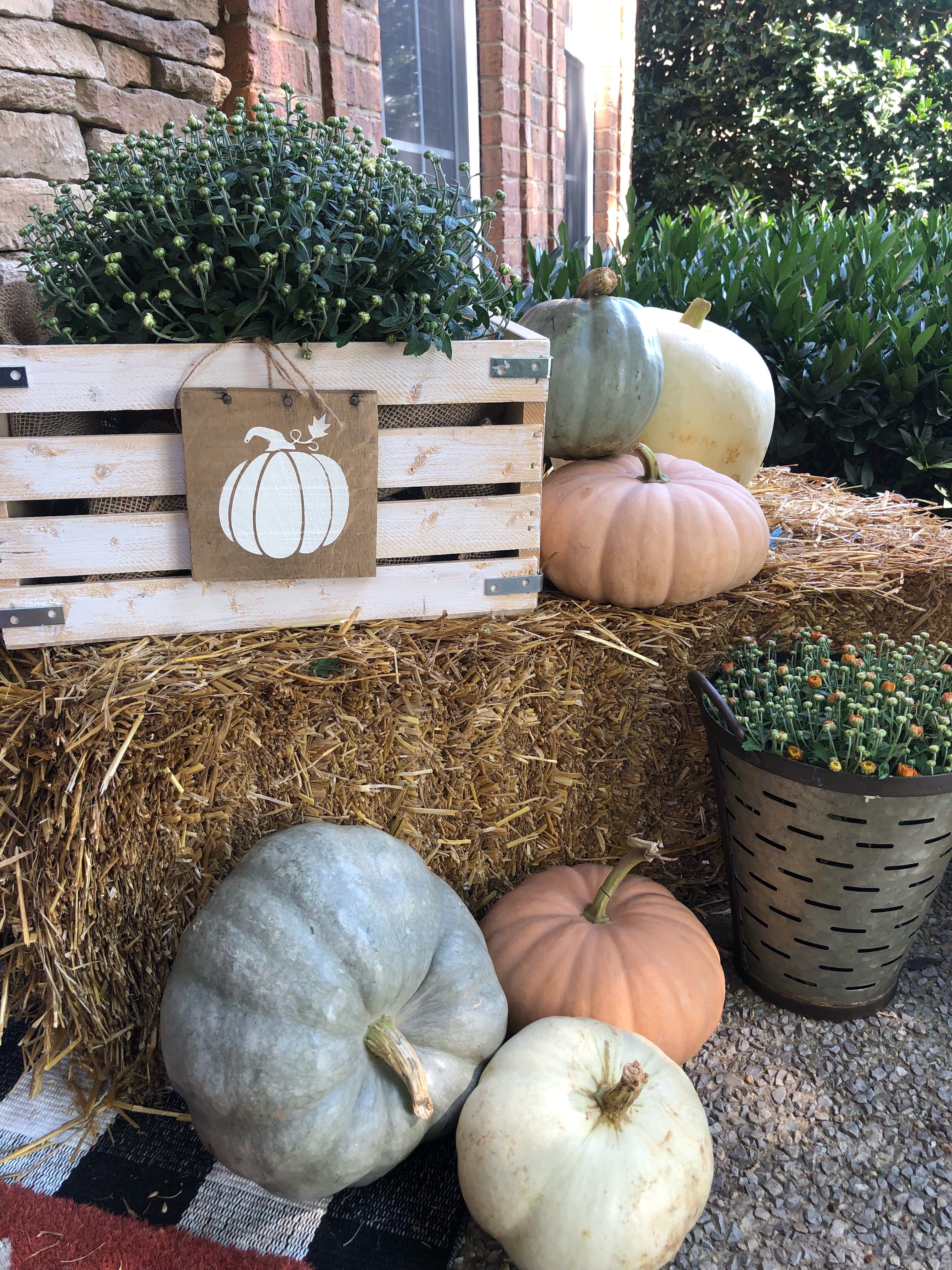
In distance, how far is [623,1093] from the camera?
133 centimetres

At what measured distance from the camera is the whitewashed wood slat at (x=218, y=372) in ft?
4.84

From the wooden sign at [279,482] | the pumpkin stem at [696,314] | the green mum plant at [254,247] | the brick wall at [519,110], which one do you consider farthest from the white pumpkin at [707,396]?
the brick wall at [519,110]

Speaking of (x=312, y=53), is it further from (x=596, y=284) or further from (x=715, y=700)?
(x=715, y=700)

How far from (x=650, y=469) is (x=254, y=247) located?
95 centimetres

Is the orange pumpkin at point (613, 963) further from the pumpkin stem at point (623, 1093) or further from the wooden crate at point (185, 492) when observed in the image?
the wooden crate at point (185, 492)

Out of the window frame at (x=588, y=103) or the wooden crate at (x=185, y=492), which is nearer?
the wooden crate at (x=185, y=492)

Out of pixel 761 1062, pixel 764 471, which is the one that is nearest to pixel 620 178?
pixel 764 471

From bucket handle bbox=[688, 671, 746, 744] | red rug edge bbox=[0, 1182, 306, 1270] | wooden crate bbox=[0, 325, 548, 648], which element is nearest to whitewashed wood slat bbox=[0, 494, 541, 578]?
wooden crate bbox=[0, 325, 548, 648]

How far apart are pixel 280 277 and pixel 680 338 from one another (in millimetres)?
1300

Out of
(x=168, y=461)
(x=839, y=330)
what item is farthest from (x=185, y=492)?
(x=839, y=330)

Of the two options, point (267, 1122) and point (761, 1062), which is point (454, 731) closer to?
point (267, 1122)

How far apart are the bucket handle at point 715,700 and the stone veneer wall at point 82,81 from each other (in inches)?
66.2

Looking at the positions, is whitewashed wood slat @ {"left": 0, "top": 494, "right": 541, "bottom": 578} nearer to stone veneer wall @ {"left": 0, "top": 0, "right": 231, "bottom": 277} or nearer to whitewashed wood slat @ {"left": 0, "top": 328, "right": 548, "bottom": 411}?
whitewashed wood slat @ {"left": 0, "top": 328, "right": 548, "bottom": 411}

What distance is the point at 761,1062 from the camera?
1.79 meters
